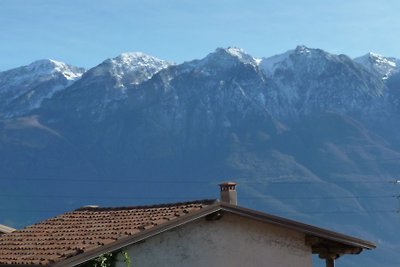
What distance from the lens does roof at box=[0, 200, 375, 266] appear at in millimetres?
19297

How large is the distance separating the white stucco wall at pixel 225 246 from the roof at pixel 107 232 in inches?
14.5

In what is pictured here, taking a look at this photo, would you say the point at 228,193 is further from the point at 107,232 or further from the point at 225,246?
the point at 107,232

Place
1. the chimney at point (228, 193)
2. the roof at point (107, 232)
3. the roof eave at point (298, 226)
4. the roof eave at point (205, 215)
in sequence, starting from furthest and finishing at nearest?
the chimney at point (228, 193), the roof eave at point (298, 226), the roof at point (107, 232), the roof eave at point (205, 215)

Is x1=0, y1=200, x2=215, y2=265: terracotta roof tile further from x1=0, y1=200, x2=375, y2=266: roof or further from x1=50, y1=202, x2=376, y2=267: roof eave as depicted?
x1=50, y1=202, x2=376, y2=267: roof eave

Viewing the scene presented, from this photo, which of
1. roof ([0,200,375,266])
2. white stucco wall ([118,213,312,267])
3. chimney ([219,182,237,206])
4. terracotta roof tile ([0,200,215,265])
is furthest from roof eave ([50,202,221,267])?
chimney ([219,182,237,206])

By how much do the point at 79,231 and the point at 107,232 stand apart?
1.41 meters

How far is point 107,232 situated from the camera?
2073 centimetres

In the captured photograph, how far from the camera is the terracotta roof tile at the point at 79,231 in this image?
19656 millimetres

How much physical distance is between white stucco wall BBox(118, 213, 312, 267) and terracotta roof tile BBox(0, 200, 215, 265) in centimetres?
49

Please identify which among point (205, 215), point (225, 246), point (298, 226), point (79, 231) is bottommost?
point (225, 246)

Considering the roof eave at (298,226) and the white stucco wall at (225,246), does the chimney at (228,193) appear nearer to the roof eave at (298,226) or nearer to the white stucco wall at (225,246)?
the white stucco wall at (225,246)

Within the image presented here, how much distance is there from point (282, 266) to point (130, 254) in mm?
4041

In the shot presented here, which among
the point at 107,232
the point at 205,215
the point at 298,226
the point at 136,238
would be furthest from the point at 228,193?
the point at 136,238

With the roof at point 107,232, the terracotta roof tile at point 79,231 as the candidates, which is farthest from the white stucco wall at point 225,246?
the terracotta roof tile at point 79,231
